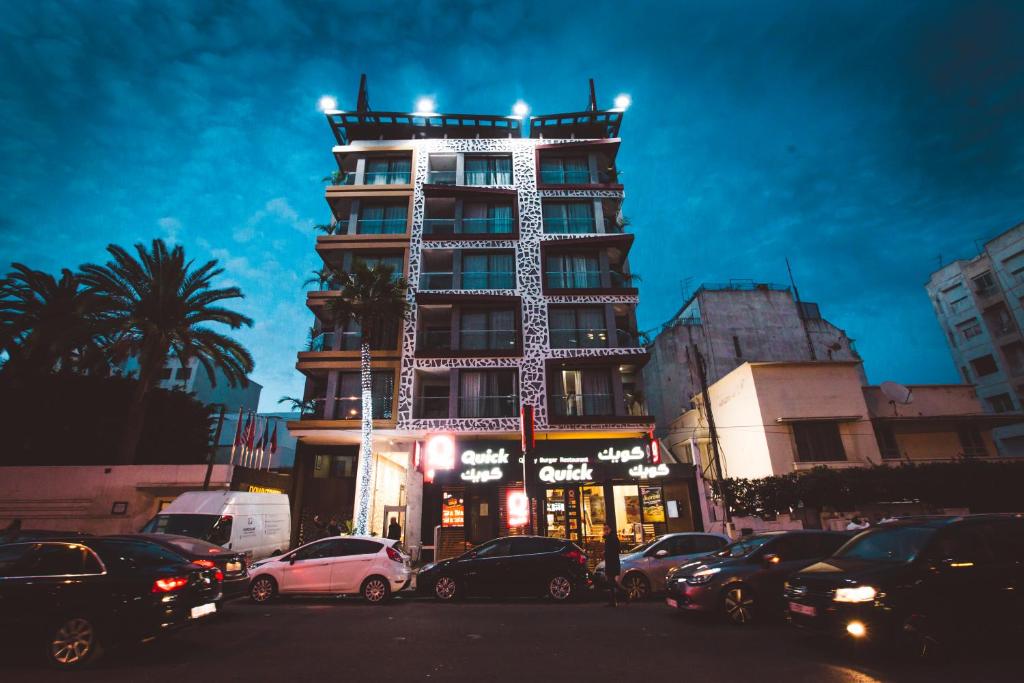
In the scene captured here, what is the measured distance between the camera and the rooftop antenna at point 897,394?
22.3 meters

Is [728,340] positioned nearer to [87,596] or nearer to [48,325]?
[87,596]

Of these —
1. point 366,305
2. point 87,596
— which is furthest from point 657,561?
point 366,305

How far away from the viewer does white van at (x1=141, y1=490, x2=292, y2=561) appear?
13.2 meters

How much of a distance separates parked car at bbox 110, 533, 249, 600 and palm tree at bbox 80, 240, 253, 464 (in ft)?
46.4

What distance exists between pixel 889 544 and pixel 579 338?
1838 cm

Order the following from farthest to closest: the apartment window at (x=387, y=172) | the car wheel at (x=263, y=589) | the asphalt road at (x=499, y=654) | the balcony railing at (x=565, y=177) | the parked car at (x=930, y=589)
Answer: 1. the balcony railing at (x=565, y=177)
2. the apartment window at (x=387, y=172)
3. the car wheel at (x=263, y=589)
4. the parked car at (x=930, y=589)
5. the asphalt road at (x=499, y=654)

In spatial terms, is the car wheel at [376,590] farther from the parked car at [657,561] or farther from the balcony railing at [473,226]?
the balcony railing at [473,226]

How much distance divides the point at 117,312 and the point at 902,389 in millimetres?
38418

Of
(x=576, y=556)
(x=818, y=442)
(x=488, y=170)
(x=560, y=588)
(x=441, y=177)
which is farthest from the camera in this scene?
(x=488, y=170)

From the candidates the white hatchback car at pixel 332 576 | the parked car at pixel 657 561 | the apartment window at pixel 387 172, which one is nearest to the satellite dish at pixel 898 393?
the parked car at pixel 657 561

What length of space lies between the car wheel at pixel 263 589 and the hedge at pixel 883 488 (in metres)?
16.3

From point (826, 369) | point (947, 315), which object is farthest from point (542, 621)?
point (947, 315)

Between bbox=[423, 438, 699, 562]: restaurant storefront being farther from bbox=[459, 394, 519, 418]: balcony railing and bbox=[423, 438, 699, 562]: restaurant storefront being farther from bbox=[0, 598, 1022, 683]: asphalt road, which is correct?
bbox=[0, 598, 1022, 683]: asphalt road

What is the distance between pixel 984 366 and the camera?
37094 millimetres
